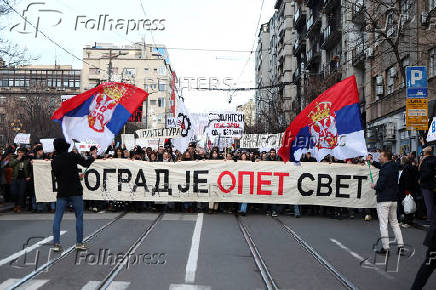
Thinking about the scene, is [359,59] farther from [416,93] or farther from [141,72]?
[141,72]

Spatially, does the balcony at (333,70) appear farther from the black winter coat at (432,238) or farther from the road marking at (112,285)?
the road marking at (112,285)

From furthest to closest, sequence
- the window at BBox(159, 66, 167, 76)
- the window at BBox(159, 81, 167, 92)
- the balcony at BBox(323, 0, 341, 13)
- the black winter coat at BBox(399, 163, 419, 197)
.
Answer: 1. the window at BBox(159, 81, 167, 92)
2. the window at BBox(159, 66, 167, 76)
3. the balcony at BBox(323, 0, 341, 13)
4. the black winter coat at BBox(399, 163, 419, 197)

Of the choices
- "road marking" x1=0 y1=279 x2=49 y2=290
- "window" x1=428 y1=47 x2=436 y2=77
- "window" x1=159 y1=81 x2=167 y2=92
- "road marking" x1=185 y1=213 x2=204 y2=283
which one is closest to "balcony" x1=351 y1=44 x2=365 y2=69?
"window" x1=428 y1=47 x2=436 y2=77

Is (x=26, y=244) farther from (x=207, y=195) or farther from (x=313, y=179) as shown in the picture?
(x=313, y=179)

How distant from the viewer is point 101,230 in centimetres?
1048

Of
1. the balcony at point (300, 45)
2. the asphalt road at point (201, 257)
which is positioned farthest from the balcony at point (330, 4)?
the asphalt road at point (201, 257)

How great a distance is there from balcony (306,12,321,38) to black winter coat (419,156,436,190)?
3505cm

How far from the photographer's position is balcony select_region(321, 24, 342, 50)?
36862mm

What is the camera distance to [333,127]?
1165 centimetres

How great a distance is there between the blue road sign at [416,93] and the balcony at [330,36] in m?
24.2

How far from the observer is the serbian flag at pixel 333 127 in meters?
11.3

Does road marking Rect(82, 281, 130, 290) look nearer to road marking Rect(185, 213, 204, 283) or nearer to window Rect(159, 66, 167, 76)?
road marking Rect(185, 213, 204, 283)

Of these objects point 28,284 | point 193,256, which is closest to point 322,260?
point 193,256

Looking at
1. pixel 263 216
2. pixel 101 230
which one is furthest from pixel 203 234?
pixel 263 216
